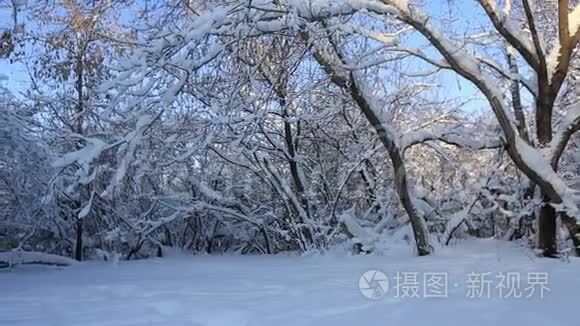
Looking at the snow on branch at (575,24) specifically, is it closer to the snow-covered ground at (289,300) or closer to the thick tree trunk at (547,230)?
the thick tree trunk at (547,230)

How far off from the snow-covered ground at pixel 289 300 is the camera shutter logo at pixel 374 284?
0.19ft

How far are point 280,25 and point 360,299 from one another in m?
3.60

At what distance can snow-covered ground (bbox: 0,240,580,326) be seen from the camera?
169 inches

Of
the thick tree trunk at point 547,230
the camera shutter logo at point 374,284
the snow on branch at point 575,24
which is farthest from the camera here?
the thick tree trunk at point 547,230

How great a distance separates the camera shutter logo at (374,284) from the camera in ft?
17.2

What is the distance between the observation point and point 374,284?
5.66m

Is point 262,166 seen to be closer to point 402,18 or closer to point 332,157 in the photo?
point 332,157

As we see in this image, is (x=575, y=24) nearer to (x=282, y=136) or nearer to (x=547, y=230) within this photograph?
(x=547, y=230)

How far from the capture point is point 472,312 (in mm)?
A: 4445

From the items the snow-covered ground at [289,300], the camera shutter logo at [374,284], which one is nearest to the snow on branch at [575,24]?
the snow-covered ground at [289,300]

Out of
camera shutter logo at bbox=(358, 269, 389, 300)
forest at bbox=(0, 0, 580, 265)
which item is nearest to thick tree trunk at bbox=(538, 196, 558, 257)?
forest at bbox=(0, 0, 580, 265)

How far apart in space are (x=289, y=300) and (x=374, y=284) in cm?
102

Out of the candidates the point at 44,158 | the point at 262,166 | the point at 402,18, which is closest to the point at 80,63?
the point at 44,158

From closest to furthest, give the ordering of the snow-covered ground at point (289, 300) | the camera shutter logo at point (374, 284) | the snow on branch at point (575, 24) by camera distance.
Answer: the snow-covered ground at point (289, 300)
the camera shutter logo at point (374, 284)
the snow on branch at point (575, 24)
